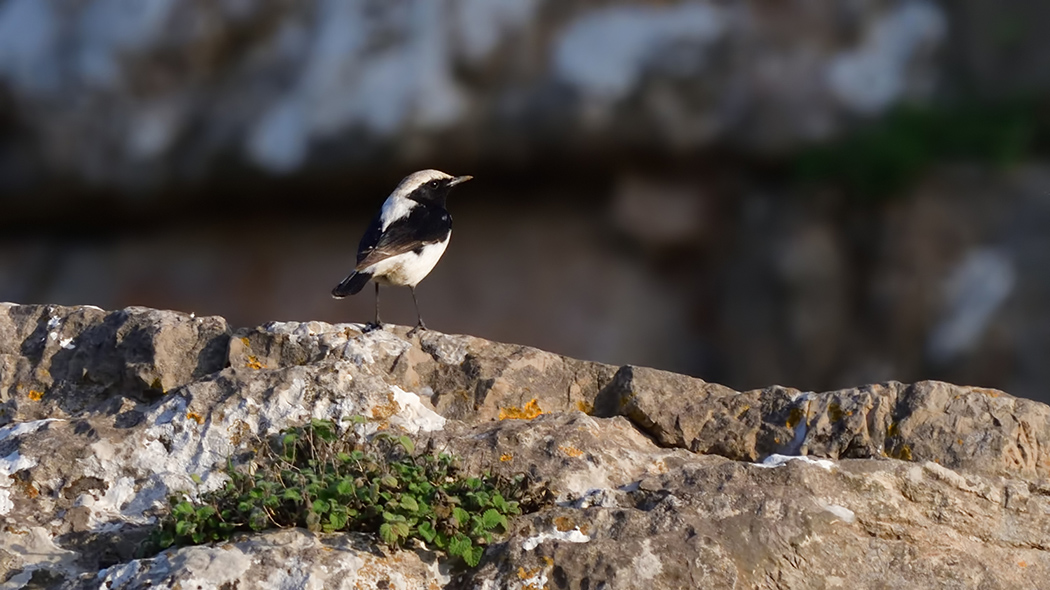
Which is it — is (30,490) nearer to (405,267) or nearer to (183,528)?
(183,528)

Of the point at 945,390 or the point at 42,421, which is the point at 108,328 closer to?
the point at 42,421

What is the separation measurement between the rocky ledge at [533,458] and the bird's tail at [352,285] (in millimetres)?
1670

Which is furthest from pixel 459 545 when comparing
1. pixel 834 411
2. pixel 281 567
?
pixel 834 411

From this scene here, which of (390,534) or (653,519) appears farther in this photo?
(653,519)

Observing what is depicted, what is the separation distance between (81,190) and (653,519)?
412 inches

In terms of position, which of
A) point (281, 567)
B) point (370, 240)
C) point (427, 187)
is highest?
point (427, 187)

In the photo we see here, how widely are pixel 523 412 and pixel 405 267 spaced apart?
2736 millimetres

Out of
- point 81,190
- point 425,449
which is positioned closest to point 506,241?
point 81,190

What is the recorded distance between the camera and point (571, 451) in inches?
161

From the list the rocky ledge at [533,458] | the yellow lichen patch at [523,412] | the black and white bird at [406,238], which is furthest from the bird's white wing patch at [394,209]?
the yellow lichen patch at [523,412]

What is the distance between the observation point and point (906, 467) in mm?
4047

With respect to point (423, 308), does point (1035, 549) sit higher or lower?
lower

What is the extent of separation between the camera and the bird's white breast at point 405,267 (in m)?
7.11

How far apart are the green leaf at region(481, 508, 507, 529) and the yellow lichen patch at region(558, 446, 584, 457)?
489 mm
